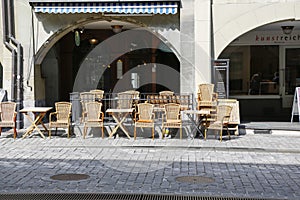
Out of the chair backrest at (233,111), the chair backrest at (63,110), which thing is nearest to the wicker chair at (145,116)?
the chair backrest at (63,110)

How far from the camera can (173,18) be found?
13328 mm

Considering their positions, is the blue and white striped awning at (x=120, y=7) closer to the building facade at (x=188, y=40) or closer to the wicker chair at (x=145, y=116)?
the building facade at (x=188, y=40)

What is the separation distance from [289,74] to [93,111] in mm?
8473

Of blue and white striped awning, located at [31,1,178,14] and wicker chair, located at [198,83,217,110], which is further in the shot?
blue and white striped awning, located at [31,1,178,14]

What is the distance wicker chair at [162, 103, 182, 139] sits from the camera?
11.9 meters

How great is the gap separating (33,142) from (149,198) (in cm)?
588

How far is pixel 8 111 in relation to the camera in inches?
494

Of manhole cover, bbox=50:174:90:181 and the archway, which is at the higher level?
the archway

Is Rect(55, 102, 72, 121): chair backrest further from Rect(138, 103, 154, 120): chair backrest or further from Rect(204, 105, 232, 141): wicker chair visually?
Rect(204, 105, 232, 141): wicker chair

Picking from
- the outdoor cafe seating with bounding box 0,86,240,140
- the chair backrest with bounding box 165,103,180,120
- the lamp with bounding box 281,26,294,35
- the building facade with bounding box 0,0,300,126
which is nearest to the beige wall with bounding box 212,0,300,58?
the building facade with bounding box 0,0,300,126

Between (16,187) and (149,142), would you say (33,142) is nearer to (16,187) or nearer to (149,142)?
(149,142)

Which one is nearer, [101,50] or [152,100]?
[152,100]

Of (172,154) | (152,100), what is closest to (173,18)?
(152,100)

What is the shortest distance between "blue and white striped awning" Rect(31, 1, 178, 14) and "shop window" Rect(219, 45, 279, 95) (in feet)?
15.9
